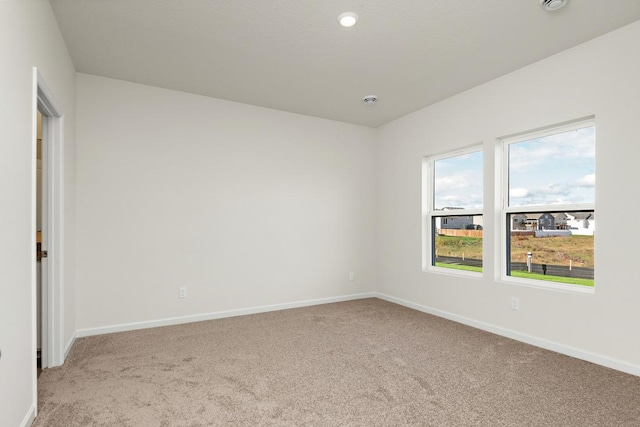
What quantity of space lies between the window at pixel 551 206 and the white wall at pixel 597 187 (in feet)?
0.57

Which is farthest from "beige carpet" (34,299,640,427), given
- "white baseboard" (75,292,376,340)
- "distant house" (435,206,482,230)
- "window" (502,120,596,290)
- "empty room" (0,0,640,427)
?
"distant house" (435,206,482,230)

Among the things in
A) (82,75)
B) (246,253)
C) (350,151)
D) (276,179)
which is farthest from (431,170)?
(82,75)

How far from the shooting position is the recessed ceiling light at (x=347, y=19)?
2606 millimetres

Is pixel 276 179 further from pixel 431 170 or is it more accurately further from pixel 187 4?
pixel 187 4

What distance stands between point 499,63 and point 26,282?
406 centimetres

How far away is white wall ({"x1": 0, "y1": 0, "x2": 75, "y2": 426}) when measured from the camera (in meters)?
1.69

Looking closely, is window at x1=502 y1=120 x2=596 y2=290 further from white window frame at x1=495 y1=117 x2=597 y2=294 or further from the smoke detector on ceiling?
the smoke detector on ceiling

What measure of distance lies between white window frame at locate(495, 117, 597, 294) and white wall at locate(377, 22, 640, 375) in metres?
0.08

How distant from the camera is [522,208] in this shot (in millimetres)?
3598

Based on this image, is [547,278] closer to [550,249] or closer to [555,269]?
[555,269]

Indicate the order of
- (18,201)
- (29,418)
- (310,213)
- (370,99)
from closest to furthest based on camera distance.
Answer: (18,201) < (29,418) < (370,99) < (310,213)

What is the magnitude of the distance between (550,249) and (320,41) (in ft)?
9.56

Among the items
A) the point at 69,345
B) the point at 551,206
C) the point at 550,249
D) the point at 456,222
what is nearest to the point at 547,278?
the point at 550,249

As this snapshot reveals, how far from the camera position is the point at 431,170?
186 inches
